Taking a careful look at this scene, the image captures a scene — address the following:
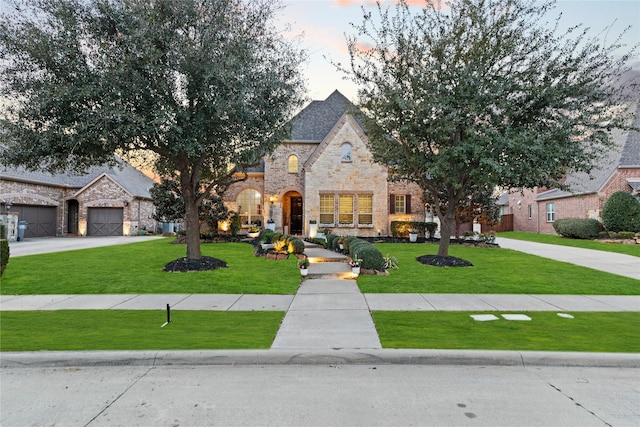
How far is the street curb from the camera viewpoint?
448cm

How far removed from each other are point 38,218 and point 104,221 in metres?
4.50

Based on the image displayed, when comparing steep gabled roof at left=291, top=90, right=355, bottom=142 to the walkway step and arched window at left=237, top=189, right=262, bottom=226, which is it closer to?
arched window at left=237, top=189, right=262, bottom=226

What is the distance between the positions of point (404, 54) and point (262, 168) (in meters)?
15.7

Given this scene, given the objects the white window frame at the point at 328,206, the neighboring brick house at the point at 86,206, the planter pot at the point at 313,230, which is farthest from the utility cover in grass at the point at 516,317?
the neighboring brick house at the point at 86,206

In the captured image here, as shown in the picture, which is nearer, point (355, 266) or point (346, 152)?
point (355, 266)

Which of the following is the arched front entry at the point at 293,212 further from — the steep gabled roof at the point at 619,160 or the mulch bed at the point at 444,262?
the steep gabled roof at the point at 619,160

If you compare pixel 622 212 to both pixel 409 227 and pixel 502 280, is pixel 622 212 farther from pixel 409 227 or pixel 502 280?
pixel 502 280

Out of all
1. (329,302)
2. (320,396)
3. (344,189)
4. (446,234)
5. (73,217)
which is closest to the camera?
(320,396)

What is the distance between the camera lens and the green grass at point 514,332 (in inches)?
192

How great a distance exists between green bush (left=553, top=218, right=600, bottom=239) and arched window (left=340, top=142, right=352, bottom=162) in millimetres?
17492

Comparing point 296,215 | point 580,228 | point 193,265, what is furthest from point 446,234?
point 580,228

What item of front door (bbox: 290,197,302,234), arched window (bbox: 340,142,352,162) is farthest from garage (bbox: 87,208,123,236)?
arched window (bbox: 340,142,352,162)

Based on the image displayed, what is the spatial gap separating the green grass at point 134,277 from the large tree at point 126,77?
368cm

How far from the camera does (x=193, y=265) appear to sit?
1189cm
